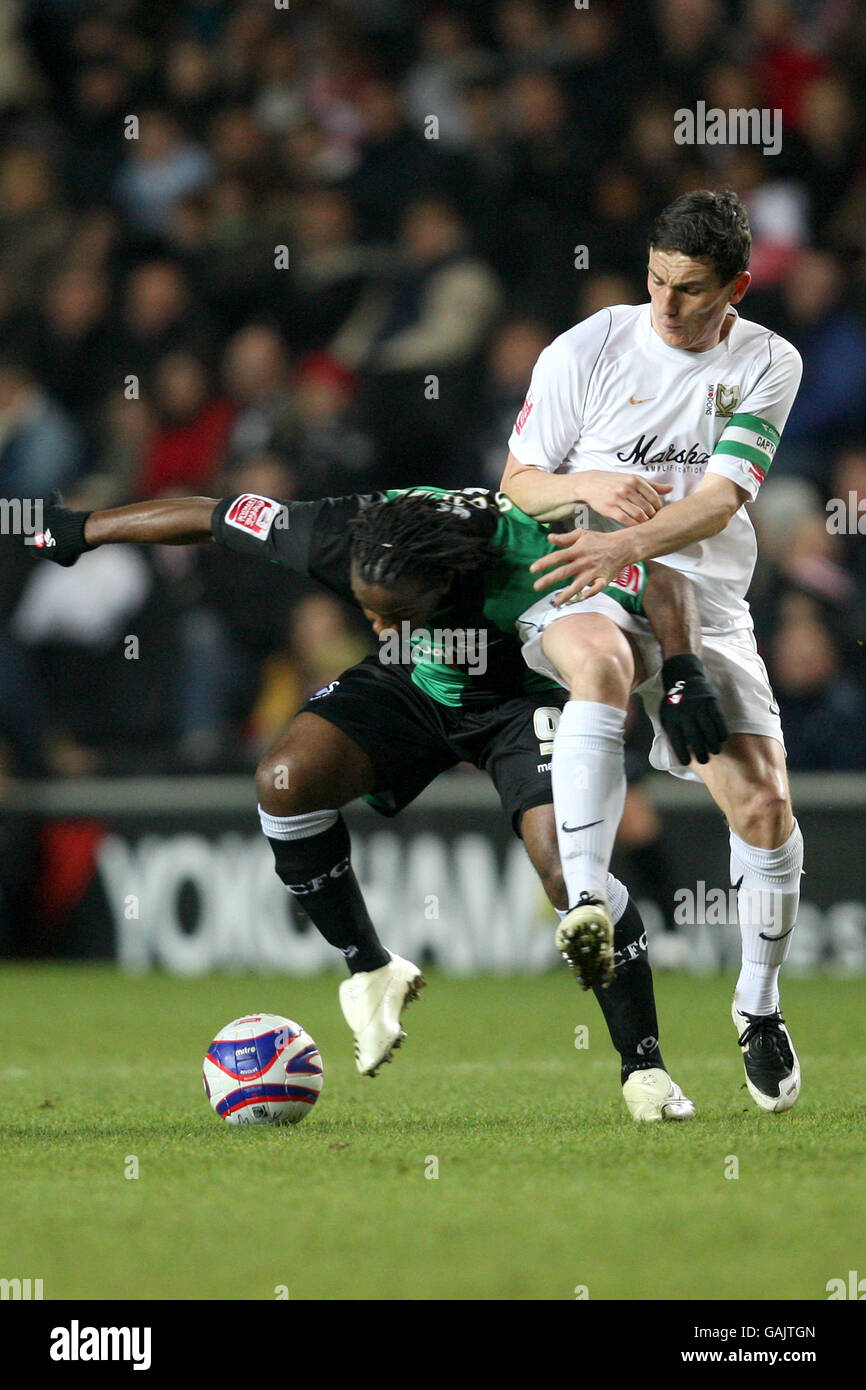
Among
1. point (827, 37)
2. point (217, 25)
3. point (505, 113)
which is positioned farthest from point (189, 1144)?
point (217, 25)

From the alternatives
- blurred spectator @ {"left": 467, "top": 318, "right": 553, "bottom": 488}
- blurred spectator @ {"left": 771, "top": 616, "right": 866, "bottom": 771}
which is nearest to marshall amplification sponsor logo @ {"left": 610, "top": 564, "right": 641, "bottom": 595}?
blurred spectator @ {"left": 771, "top": 616, "right": 866, "bottom": 771}

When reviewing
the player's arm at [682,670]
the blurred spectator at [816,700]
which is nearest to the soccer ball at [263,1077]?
the player's arm at [682,670]

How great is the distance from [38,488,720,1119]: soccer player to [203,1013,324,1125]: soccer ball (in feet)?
1.02

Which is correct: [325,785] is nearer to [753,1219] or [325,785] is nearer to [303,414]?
[753,1219]

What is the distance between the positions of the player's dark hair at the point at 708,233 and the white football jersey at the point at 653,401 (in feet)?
1.01

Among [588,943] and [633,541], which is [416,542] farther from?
[588,943]

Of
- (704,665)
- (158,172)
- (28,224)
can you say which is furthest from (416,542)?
(28,224)

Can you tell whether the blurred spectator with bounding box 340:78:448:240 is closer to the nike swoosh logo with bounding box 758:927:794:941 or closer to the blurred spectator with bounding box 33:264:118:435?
the blurred spectator with bounding box 33:264:118:435

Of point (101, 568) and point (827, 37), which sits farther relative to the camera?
point (827, 37)

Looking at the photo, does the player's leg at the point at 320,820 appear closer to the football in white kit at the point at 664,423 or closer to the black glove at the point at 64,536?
the football in white kit at the point at 664,423

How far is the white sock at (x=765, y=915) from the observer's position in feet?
16.9

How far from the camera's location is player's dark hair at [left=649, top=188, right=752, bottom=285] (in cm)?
472

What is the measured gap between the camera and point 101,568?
1073cm
